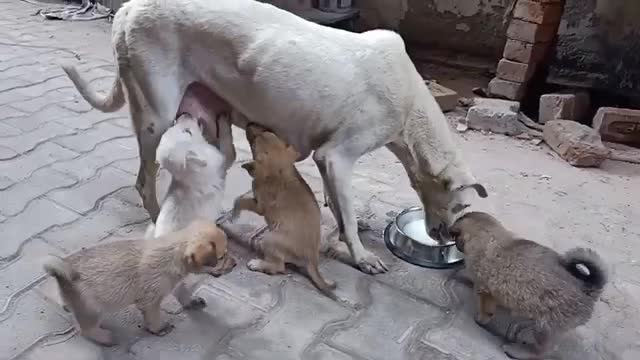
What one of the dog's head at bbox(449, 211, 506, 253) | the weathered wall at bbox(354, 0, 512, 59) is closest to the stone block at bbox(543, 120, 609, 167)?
the dog's head at bbox(449, 211, 506, 253)

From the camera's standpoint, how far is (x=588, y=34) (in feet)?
16.1

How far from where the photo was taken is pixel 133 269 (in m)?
1.92

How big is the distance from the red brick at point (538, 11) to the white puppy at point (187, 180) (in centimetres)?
290

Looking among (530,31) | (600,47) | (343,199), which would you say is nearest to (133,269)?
(343,199)

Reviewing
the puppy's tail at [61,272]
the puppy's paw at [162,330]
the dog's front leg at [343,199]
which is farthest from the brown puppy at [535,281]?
the puppy's tail at [61,272]

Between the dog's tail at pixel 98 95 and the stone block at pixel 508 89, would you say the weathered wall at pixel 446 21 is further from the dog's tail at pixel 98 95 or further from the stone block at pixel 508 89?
the dog's tail at pixel 98 95

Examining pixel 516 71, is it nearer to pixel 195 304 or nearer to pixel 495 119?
pixel 495 119

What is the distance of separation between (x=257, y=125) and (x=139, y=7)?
645 mm

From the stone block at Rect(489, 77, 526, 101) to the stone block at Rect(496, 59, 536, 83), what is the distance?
0.10 feet

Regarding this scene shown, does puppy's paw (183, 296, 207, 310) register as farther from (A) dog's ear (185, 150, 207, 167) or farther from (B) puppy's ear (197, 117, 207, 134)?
(B) puppy's ear (197, 117, 207, 134)

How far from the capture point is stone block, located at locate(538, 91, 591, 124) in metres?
4.18

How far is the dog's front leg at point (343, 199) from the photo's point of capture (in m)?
2.41

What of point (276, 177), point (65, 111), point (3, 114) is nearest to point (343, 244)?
point (276, 177)

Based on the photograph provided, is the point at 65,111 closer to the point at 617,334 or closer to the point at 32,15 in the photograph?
the point at 32,15
